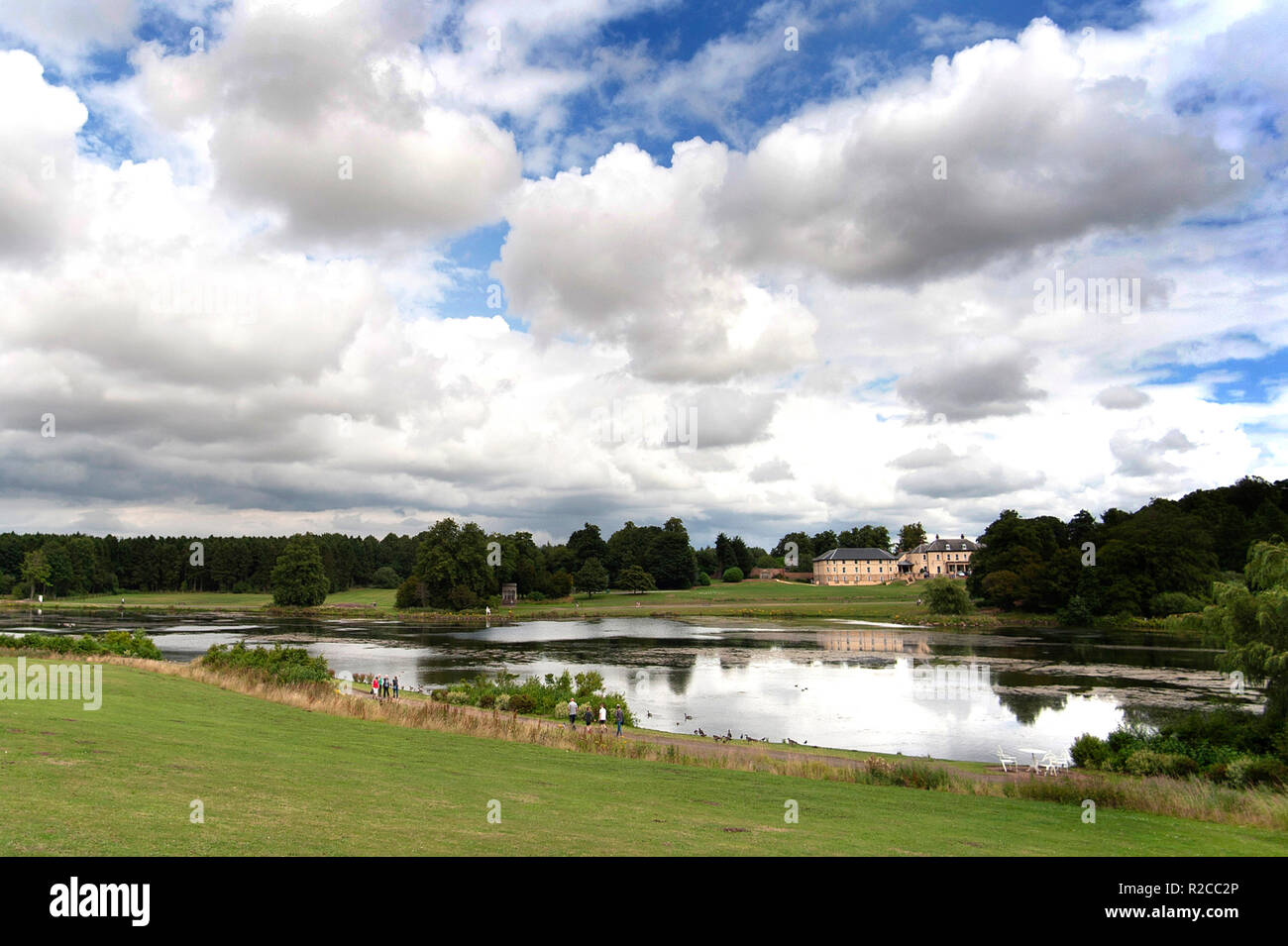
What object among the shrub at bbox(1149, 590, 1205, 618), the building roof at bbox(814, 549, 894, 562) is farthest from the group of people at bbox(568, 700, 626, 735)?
the building roof at bbox(814, 549, 894, 562)

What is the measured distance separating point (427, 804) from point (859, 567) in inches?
7185

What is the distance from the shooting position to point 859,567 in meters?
186

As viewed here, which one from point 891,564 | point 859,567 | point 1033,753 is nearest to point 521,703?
point 1033,753

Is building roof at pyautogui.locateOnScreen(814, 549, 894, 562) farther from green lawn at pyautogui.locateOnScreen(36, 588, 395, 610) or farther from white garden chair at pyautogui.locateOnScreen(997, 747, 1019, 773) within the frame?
white garden chair at pyautogui.locateOnScreen(997, 747, 1019, 773)

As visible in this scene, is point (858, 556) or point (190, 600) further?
point (858, 556)

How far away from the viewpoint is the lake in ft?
116

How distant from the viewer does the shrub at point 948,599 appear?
9669 cm

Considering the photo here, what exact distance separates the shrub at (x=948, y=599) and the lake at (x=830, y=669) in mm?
8022

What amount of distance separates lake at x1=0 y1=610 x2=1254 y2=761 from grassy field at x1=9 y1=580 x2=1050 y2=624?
10.4 metres

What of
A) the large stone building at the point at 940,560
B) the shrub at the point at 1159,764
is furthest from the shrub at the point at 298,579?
the large stone building at the point at 940,560

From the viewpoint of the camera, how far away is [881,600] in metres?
125

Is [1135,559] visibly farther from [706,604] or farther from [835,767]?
[835,767]
